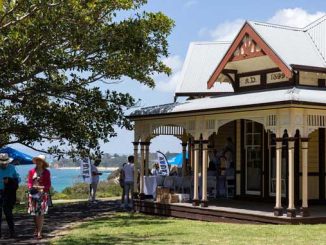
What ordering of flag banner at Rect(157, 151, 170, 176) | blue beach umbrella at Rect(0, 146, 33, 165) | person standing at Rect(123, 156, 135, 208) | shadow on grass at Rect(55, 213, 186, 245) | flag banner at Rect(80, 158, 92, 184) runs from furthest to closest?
1. flag banner at Rect(157, 151, 170, 176)
2. blue beach umbrella at Rect(0, 146, 33, 165)
3. flag banner at Rect(80, 158, 92, 184)
4. person standing at Rect(123, 156, 135, 208)
5. shadow on grass at Rect(55, 213, 186, 245)

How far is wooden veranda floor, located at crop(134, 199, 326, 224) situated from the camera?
14.7 meters

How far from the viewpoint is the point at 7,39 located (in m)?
16.0

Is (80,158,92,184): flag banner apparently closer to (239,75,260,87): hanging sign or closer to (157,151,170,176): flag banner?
(239,75,260,87): hanging sign

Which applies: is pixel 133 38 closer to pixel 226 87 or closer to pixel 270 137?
pixel 270 137

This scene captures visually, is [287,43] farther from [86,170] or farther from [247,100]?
[86,170]

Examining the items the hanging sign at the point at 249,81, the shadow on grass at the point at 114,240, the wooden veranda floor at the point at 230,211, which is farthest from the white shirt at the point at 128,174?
the shadow on grass at the point at 114,240

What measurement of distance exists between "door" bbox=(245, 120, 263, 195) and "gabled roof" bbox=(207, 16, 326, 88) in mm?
2172

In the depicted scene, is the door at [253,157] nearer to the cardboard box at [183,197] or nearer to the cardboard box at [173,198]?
the cardboard box at [183,197]

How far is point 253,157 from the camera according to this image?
2008 centimetres

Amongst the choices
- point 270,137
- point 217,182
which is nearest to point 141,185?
point 217,182

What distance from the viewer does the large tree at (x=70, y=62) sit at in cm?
1583

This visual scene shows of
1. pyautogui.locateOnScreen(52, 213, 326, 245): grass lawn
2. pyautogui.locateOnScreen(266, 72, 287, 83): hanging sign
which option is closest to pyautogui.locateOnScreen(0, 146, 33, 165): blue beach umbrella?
pyautogui.locateOnScreen(52, 213, 326, 245): grass lawn

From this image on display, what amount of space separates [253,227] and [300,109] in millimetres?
3063

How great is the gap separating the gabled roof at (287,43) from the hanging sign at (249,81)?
772 mm
